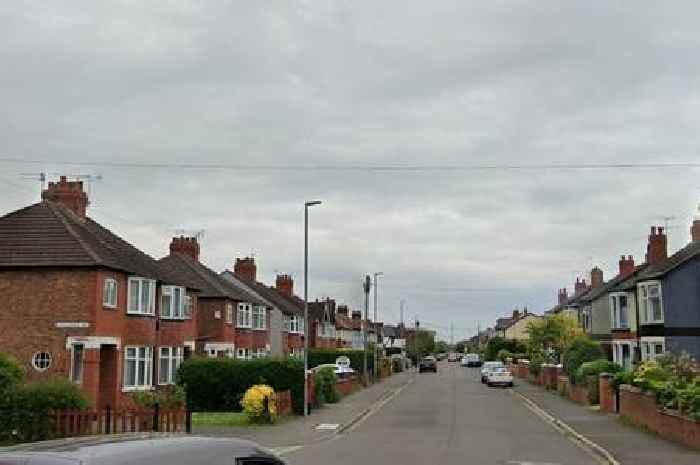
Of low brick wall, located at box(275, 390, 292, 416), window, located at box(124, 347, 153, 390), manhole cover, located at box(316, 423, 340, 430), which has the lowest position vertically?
manhole cover, located at box(316, 423, 340, 430)

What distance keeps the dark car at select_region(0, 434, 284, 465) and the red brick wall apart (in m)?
26.2

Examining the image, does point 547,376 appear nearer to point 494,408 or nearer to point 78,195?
point 494,408

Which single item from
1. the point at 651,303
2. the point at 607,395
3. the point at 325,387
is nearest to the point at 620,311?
the point at 651,303

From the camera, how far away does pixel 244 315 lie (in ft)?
176

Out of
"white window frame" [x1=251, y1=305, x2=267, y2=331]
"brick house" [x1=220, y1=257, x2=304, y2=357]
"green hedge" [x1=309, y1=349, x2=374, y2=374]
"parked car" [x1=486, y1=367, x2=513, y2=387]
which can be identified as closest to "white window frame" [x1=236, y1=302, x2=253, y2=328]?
"white window frame" [x1=251, y1=305, x2=267, y2=331]

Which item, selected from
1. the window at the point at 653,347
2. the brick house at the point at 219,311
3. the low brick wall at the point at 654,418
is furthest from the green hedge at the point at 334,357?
the low brick wall at the point at 654,418

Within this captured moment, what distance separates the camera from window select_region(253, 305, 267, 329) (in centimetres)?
5678

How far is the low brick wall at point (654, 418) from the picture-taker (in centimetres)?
1969

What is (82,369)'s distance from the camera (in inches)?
1192

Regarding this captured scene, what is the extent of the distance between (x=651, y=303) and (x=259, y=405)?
941 inches

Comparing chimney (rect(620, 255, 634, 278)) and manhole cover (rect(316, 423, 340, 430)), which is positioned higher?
chimney (rect(620, 255, 634, 278))

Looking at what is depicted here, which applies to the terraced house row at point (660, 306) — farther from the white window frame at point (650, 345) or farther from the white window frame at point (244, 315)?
the white window frame at point (244, 315)

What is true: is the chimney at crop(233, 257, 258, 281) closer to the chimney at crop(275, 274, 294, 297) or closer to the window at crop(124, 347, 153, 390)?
the chimney at crop(275, 274, 294, 297)

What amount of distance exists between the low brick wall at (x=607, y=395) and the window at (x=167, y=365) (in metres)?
18.1
